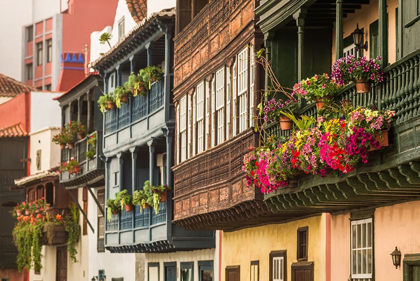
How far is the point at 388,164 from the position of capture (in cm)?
1395

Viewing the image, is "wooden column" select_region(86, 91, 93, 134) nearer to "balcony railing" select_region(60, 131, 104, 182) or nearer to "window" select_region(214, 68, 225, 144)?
"balcony railing" select_region(60, 131, 104, 182)

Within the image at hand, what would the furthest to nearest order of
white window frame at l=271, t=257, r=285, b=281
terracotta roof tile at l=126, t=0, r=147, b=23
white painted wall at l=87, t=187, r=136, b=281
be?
white painted wall at l=87, t=187, r=136, b=281 → terracotta roof tile at l=126, t=0, r=147, b=23 → white window frame at l=271, t=257, r=285, b=281

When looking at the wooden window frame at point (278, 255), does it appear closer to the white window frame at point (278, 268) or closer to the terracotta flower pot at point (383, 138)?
the white window frame at point (278, 268)

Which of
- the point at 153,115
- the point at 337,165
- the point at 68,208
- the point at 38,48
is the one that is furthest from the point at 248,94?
the point at 38,48

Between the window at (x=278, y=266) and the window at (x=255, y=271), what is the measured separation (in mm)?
1073

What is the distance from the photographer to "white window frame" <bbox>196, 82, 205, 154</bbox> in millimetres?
25578

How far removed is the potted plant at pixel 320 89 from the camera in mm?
15891

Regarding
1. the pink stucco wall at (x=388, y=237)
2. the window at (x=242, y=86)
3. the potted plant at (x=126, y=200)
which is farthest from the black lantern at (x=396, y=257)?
the potted plant at (x=126, y=200)

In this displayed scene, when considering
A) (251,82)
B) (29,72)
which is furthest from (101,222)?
(29,72)

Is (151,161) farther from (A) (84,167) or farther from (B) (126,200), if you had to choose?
(A) (84,167)

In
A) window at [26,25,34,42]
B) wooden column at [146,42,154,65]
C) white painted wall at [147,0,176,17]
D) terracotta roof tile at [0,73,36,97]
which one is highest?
window at [26,25,34,42]

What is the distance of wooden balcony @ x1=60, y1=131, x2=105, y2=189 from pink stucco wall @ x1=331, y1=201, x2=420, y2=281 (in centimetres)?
1883

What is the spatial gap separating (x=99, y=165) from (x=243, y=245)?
41.4 feet

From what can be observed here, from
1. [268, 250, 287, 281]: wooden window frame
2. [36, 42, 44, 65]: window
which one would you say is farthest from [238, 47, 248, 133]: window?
[36, 42, 44, 65]: window
